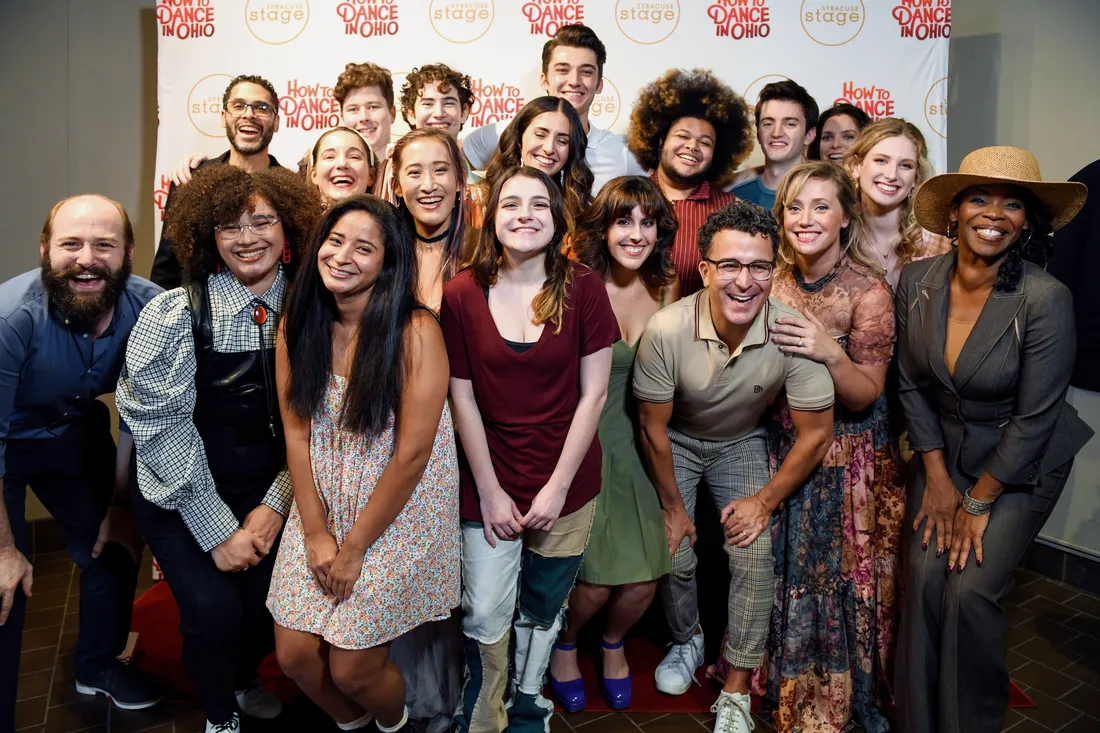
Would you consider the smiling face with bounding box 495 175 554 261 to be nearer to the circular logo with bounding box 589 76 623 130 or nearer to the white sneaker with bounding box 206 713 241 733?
the white sneaker with bounding box 206 713 241 733

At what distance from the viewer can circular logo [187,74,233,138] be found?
437 centimetres

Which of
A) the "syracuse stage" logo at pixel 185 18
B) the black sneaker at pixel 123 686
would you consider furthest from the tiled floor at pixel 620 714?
the "syracuse stage" logo at pixel 185 18

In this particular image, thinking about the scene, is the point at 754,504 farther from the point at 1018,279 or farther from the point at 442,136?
the point at 442,136

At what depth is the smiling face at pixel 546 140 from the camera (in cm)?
324

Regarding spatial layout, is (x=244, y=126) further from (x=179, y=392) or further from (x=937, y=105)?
(x=937, y=105)

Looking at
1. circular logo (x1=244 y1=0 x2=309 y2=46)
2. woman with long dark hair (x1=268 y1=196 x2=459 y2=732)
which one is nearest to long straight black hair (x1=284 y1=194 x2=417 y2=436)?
woman with long dark hair (x1=268 y1=196 x2=459 y2=732)

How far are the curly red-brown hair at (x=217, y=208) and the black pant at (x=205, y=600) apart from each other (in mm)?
789

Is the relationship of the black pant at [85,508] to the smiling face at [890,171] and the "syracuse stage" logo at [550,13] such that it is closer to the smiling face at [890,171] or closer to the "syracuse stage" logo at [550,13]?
the "syracuse stage" logo at [550,13]

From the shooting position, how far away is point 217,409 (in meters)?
2.60

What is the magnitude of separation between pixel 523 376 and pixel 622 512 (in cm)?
73

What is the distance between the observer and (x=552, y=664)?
308 centimetres

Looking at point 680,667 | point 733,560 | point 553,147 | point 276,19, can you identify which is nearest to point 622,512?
point 733,560

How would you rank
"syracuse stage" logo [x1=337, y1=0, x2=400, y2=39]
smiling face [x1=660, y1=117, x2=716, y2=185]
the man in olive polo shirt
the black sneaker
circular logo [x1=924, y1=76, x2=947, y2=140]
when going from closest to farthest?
the man in olive polo shirt → the black sneaker → smiling face [x1=660, y1=117, x2=716, y2=185] → "syracuse stage" logo [x1=337, y1=0, x2=400, y2=39] → circular logo [x1=924, y1=76, x2=947, y2=140]

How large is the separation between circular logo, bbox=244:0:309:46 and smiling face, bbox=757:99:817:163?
256 cm
